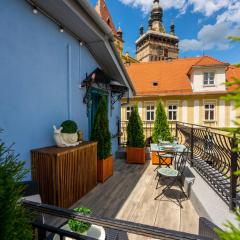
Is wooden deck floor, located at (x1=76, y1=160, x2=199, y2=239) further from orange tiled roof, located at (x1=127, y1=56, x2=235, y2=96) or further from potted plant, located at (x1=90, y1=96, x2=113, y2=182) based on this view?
orange tiled roof, located at (x1=127, y1=56, x2=235, y2=96)

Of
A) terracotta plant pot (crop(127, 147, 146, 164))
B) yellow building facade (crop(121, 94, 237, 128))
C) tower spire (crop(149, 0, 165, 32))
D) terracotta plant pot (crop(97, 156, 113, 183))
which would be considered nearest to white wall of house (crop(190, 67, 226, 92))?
yellow building facade (crop(121, 94, 237, 128))

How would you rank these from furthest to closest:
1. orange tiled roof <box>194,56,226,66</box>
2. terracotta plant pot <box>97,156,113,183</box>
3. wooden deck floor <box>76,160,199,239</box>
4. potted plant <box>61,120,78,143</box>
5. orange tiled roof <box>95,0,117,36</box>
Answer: orange tiled roof <box>95,0,117,36</box>, orange tiled roof <box>194,56,226,66</box>, terracotta plant pot <box>97,156,113,183</box>, potted plant <box>61,120,78,143</box>, wooden deck floor <box>76,160,199,239</box>

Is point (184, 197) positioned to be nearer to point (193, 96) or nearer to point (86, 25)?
point (86, 25)

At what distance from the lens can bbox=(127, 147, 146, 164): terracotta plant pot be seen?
22.5 feet

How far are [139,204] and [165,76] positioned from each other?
52.8 feet

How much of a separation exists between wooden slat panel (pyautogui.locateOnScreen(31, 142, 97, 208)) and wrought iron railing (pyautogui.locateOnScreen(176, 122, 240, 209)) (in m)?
2.58

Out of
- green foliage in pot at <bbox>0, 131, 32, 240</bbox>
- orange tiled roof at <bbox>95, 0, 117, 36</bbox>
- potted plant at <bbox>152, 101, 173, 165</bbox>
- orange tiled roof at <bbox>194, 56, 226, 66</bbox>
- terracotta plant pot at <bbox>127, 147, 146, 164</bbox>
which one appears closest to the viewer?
green foliage in pot at <bbox>0, 131, 32, 240</bbox>

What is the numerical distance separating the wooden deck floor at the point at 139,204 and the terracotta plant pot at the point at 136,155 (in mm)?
1584

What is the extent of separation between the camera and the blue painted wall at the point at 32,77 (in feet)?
9.50

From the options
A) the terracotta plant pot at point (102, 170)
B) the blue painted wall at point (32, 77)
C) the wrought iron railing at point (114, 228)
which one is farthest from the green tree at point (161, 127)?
the wrought iron railing at point (114, 228)

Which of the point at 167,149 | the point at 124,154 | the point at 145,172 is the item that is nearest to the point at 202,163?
the point at 167,149

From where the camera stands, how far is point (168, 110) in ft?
52.9

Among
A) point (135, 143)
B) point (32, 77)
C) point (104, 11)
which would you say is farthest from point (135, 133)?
point (104, 11)

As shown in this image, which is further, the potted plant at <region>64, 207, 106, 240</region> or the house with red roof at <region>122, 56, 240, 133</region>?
the house with red roof at <region>122, 56, 240, 133</region>
